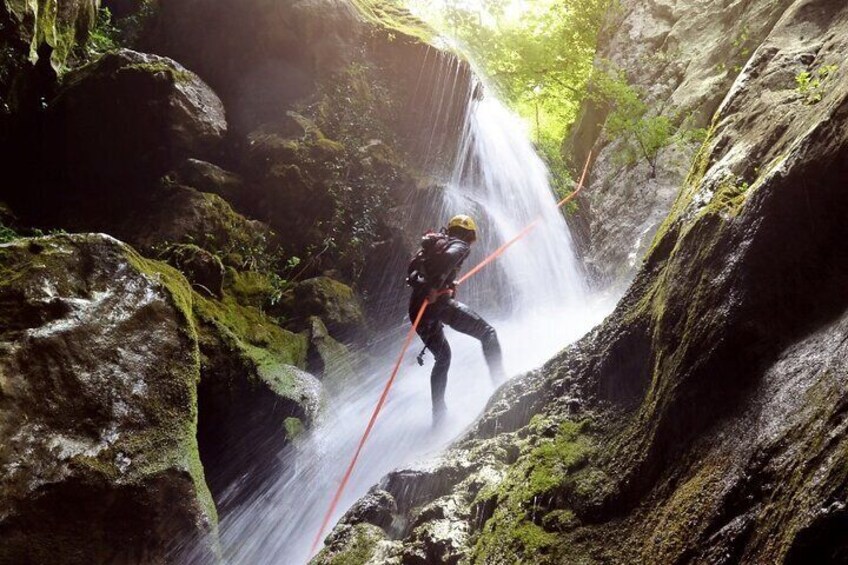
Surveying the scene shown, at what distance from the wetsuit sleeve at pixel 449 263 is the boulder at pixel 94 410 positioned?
8.87ft

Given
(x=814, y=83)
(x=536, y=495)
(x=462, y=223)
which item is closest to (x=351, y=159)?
(x=462, y=223)

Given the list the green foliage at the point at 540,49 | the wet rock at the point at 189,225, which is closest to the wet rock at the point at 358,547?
the wet rock at the point at 189,225

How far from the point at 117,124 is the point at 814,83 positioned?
9.54 m

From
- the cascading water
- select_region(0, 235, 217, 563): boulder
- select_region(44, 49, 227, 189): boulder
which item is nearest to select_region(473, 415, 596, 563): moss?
the cascading water

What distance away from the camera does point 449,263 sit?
5.79 m

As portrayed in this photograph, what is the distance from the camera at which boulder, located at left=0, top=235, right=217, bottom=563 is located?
3.80 metres

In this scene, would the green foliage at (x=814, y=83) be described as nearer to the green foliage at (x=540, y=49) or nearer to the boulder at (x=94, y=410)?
the boulder at (x=94, y=410)

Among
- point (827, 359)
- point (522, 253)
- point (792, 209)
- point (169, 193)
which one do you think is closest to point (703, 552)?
point (827, 359)

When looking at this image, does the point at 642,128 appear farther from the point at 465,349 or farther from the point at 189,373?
the point at 189,373

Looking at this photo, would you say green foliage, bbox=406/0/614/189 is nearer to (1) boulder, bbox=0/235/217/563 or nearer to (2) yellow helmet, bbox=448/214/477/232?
(2) yellow helmet, bbox=448/214/477/232

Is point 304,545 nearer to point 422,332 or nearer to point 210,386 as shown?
point 210,386

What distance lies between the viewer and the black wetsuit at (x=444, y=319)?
584cm

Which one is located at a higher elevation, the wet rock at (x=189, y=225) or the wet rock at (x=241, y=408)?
the wet rock at (x=189, y=225)

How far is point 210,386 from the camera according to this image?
5758mm
